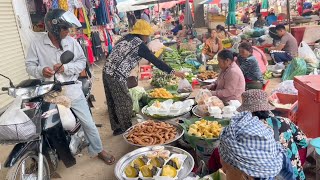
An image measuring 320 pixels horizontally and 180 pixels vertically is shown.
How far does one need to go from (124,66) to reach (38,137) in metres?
1.95

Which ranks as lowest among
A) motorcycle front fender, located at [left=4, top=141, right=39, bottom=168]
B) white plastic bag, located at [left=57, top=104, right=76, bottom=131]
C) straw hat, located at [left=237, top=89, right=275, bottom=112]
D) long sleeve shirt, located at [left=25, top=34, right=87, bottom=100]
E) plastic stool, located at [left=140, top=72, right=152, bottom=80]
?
plastic stool, located at [left=140, top=72, right=152, bottom=80]

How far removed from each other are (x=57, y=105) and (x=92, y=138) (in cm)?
68

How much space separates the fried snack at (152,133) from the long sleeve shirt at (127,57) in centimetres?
91

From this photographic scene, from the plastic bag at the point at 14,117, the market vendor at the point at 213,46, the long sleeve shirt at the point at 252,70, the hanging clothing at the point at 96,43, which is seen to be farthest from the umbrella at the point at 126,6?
the plastic bag at the point at 14,117

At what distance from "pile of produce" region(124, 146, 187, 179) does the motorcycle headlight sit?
3.71ft

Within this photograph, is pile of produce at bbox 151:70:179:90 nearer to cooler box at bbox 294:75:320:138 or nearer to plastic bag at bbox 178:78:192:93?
plastic bag at bbox 178:78:192:93

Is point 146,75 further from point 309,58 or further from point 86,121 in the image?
point 86,121

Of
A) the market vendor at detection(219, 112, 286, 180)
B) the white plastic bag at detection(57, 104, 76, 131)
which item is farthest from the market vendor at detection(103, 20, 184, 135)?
the market vendor at detection(219, 112, 286, 180)

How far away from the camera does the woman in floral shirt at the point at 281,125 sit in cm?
235

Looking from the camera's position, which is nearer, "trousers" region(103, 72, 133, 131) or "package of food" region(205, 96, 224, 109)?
"package of food" region(205, 96, 224, 109)

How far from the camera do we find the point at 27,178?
9.83ft

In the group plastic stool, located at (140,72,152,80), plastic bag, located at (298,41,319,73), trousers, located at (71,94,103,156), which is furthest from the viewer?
plastic stool, located at (140,72,152,80)

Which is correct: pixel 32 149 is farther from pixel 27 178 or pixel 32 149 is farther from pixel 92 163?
pixel 92 163

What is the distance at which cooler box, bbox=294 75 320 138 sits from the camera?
316 cm
